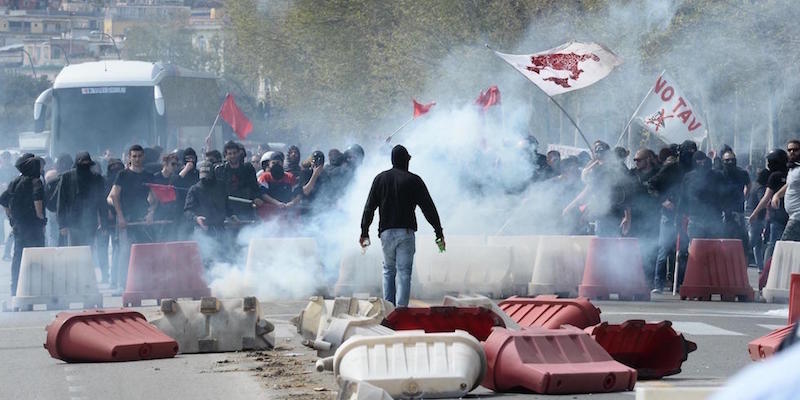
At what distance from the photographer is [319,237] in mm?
19109

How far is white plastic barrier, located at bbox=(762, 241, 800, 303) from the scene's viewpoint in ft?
55.9

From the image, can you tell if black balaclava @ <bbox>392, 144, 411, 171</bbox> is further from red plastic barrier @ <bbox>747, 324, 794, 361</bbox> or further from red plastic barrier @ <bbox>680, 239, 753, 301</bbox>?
red plastic barrier @ <bbox>680, 239, 753, 301</bbox>

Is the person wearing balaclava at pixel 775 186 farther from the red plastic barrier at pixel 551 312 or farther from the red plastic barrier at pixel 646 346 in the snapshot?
the red plastic barrier at pixel 646 346

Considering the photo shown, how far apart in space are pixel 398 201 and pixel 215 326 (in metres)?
2.34

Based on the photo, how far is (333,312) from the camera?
11633 millimetres

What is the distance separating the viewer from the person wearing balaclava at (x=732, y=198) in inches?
745

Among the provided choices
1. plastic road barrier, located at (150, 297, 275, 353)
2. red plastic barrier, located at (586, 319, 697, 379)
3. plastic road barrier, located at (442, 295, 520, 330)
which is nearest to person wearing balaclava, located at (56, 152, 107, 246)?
plastic road barrier, located at (150, 297, 275, 353)

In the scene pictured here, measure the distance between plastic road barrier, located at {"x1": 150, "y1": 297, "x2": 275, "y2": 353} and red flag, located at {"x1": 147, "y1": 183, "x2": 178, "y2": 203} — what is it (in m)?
7.59

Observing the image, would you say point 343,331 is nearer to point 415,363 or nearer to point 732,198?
point 415,363

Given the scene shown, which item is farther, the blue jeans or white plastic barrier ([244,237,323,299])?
white plastic barrier ([244,237,323,299])

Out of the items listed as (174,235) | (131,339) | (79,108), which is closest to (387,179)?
(131,339)

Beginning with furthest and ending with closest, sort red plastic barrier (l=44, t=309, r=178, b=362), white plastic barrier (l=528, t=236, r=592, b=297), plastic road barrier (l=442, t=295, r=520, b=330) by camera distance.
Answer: white plastic barrier (l=528, t=236, r=592, b=297) < red plastic barrier (l=44, t=309, r=178, b=362) < plastic road barrier (l=442, t=295, r=520, b=330)

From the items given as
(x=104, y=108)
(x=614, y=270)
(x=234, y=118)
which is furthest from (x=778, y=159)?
(x=104, y=108)

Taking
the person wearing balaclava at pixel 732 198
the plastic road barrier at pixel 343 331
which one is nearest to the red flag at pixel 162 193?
the person wearing balaclava at pixel 732 198
